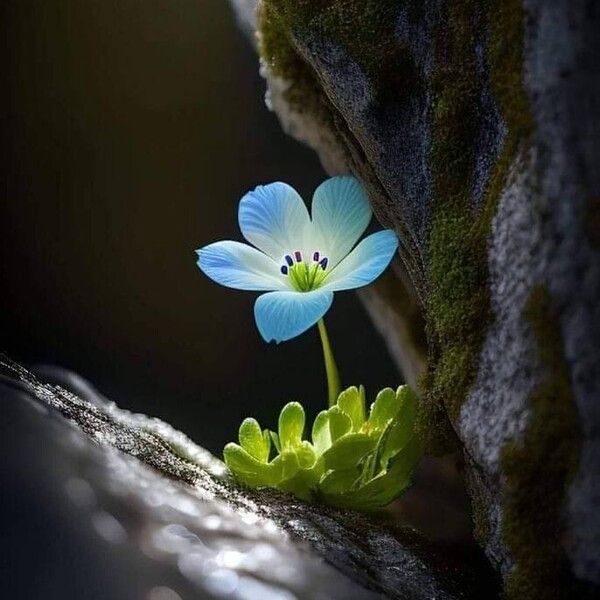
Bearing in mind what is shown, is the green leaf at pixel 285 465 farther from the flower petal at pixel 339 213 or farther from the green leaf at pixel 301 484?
the flower petal at pixel 339 213

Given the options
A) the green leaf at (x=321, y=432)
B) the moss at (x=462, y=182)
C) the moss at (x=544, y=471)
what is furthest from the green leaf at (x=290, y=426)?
the moss at (x=544, y=471)

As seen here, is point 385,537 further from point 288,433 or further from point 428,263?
point 428,263

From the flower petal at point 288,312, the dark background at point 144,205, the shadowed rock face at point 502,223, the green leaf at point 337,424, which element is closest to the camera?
the shadowed rock face at point 502,223

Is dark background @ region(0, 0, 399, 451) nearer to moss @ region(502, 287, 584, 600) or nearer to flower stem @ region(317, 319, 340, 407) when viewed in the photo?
flower stem @ region(317, 319, 340, 407)

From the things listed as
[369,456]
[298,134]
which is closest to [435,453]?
[369,456]

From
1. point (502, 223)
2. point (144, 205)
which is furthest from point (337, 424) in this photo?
point (144, 205)

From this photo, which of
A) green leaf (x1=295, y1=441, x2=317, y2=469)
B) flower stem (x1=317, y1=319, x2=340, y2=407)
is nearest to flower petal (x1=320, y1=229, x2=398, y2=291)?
flower stem (x1=317, y1=319, x2=340, y2=407)
